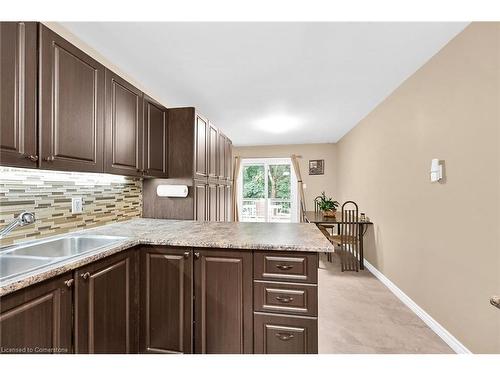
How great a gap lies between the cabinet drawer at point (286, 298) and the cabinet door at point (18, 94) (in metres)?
1.46

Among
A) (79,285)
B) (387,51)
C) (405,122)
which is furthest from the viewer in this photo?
(405,122)

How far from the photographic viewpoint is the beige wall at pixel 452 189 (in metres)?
1.57

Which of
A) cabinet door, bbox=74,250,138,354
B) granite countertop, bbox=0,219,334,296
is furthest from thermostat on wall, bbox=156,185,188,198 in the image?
cabinet door, bbox=74,250,138,354

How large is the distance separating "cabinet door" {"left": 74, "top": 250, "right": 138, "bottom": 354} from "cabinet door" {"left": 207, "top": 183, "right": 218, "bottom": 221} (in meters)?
1.59

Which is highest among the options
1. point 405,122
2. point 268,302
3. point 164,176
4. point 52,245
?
point 405,122

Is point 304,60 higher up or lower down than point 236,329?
higher up

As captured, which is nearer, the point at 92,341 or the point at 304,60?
the point at 92,341

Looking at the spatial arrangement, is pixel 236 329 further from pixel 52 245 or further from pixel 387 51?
pixel 387 51

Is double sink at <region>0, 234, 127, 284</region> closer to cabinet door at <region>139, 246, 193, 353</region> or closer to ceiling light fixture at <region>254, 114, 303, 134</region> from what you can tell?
cabinet door at <region>139, 246, 193, 353</region>

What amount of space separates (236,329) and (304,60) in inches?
90.8

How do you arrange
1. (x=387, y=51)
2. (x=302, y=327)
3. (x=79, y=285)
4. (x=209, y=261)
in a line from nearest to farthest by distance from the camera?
(x=79, y=285), (x=302, y=327), (x=209, y=261), (x=387, y=51)
